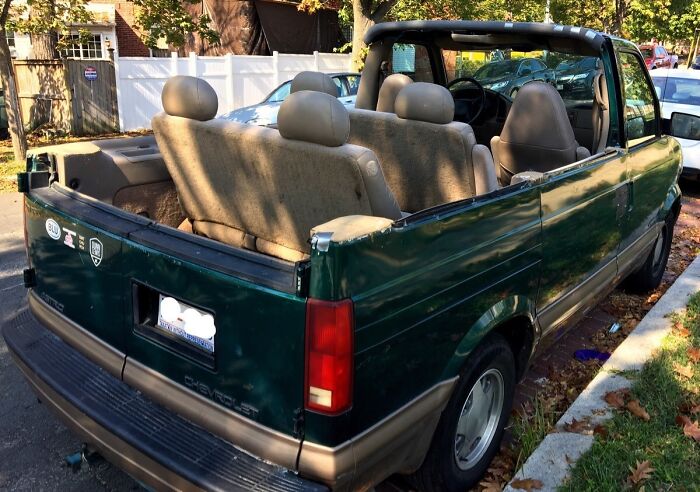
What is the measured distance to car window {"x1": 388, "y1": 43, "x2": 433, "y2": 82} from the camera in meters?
5.71

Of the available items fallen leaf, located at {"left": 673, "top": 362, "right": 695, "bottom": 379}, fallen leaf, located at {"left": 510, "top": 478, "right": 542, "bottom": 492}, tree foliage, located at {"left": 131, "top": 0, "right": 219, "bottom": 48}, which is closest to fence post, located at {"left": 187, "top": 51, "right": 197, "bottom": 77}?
tree foliage, located at {"left": 131, "top": 0, "right": 219, "bottom": 48}

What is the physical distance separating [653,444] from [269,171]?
232 cm

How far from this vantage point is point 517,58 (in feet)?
18.4

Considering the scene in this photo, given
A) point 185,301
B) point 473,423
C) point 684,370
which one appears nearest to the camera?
point 185,301

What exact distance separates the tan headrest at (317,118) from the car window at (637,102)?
2389 millimetres

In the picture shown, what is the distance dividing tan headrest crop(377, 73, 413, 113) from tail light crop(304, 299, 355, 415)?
3.40 m

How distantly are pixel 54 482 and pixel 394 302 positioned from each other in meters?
2.12

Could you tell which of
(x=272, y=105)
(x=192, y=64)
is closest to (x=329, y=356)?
(x=272, y=105)

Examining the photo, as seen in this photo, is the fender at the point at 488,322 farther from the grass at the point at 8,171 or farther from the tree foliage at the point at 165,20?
the tree foliage at the point at 165,20

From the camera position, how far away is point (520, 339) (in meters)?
3.27

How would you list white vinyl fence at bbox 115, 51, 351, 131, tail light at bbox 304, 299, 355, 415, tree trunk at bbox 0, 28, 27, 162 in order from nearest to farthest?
1. tail light at bbox 304, 299, 355, 415
2. tree trunk at bbox 0, 28, 27, 162
3. white vinyl fence at bbox 115, 51, 351, 131

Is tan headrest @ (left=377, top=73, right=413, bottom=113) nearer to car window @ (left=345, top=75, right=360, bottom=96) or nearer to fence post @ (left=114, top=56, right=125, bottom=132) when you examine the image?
car window @ (left=345, top=75, right=360, bottom=96)

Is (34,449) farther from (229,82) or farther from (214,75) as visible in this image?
(229,82)

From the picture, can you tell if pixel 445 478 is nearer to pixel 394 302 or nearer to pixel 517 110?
pixel 394 302
